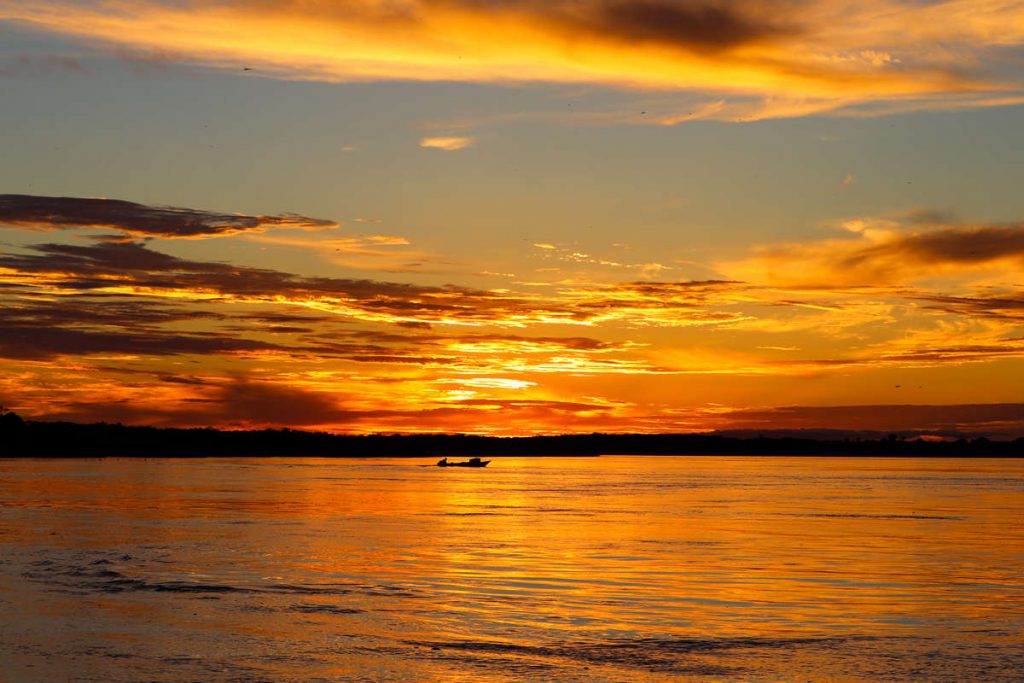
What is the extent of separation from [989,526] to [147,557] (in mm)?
44056

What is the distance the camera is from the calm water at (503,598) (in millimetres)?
23547

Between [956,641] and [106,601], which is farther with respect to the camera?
[106,601]

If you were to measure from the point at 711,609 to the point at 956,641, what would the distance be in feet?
22.0

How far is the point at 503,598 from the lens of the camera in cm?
3238

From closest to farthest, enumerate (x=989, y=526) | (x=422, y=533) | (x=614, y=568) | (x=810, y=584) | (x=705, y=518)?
(x=810, y=584) < (x=614, y=568) < (x=422, y=533) < (x=989, y=526) < (x=705, y=518)

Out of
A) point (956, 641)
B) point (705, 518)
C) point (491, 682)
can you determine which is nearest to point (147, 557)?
point (491, 682)

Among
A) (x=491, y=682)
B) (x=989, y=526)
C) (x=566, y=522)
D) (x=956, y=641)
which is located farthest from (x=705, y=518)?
(x=491, y=682)

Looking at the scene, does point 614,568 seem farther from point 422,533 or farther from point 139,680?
point 139,680

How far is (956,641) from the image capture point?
1033 inches

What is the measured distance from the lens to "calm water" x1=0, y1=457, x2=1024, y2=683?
23547 millimetres

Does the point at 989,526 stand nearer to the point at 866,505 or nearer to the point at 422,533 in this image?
the point at 866,505

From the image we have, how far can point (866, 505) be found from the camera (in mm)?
82312

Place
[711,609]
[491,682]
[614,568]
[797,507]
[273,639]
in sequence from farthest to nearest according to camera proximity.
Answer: [797,507] → [614,568] → [711,609] → [273,639] → [491,682]

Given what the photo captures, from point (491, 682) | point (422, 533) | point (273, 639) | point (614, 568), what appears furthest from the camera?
point (422, 533)
